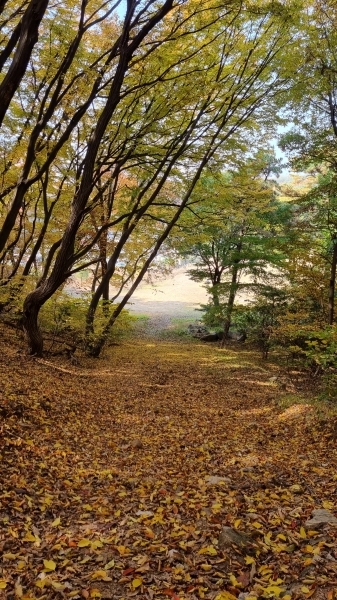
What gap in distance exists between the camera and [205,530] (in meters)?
2.84

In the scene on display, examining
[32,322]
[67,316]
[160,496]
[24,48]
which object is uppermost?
[24,48]

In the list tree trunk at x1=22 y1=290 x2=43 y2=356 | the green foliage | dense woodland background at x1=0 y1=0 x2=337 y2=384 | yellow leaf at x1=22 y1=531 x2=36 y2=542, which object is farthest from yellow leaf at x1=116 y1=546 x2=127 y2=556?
the green foliage

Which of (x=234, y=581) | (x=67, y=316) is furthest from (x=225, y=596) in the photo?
(x=67, y=316)

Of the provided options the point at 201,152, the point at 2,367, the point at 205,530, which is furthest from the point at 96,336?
the point at 205,530

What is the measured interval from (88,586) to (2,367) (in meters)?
5.22

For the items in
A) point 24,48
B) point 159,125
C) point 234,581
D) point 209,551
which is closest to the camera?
point 234,581

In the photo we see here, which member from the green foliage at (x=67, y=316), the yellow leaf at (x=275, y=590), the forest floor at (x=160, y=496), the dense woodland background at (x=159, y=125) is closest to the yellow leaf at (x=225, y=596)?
the forest floor at (x=160, y=496)

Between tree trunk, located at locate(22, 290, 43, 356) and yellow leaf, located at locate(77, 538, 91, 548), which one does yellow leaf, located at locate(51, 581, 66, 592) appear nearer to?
yellow leaf, located at locate(77, 538, 91, 548)

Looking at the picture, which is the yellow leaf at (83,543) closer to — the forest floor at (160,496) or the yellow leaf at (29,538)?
the forest floor at (160,496)

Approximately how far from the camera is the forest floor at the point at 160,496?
2322 millimetres

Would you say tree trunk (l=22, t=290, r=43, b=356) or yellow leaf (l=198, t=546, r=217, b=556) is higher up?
tree trunk (l=22, t=290, r=43, b=356)

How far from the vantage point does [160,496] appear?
3.42 meters

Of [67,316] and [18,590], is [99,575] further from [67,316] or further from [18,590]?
[67,316]

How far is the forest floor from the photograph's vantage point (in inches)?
91.4
